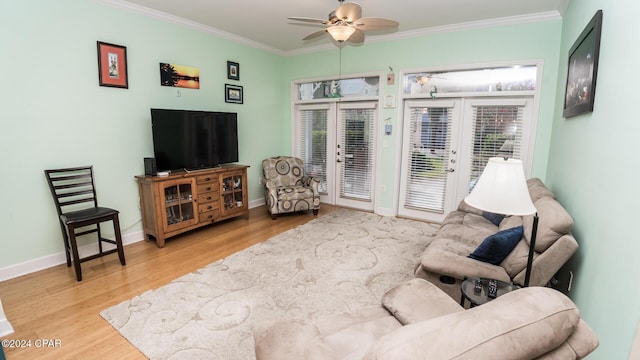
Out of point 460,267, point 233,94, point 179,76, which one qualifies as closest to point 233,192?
point 233,94

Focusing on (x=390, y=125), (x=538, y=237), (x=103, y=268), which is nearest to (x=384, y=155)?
(x=390, y=125)

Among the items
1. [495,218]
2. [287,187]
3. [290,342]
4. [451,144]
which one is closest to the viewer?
[290,342]

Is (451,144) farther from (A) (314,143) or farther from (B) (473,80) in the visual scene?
(A) (314,143)

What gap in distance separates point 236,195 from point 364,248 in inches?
84.1

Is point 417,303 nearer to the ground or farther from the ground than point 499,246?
nearer to the ground

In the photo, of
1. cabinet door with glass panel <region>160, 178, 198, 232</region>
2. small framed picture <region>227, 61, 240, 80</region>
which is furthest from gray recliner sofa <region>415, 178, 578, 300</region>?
small framed picture <region>227, 61, 240, 80</region>

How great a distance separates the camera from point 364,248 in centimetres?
370

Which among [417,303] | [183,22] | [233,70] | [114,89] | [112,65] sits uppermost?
[183,22]

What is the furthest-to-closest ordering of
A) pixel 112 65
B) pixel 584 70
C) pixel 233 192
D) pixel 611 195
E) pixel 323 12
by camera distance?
pixel 233 192, pixel 323 12, pixel 112 65, pixel 584 70, pixel 611 195

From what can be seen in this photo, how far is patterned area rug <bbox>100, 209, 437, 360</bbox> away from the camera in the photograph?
213 cm

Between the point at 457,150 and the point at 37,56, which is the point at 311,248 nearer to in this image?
the point at 457,150

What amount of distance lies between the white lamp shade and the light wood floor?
7.56 feet

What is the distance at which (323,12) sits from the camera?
3770 millimetres

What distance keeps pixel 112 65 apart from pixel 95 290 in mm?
2413
